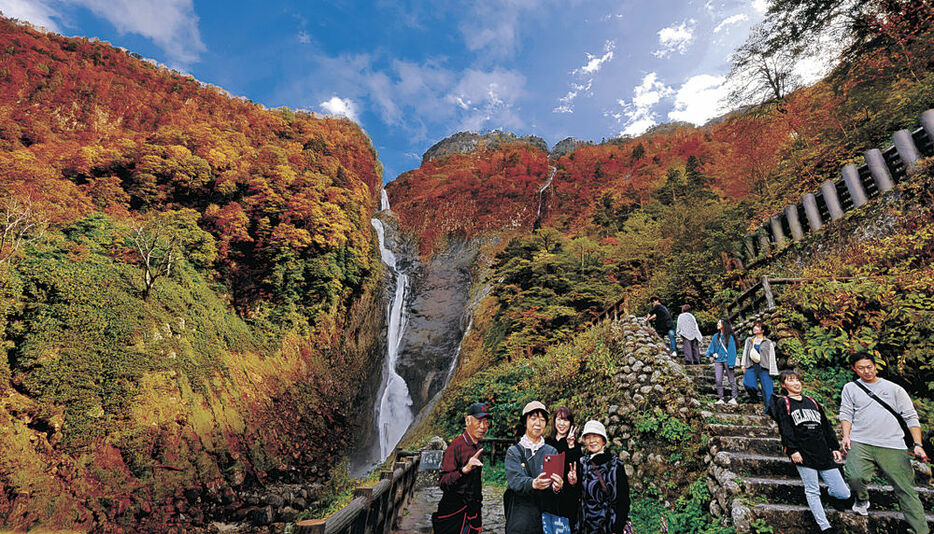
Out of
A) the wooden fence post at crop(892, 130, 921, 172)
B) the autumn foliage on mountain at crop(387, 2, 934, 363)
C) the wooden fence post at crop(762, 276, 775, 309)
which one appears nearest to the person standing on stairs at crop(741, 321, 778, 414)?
the wooden fence post at crop(762, 276, 775, 309)

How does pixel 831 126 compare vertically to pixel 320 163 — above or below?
below

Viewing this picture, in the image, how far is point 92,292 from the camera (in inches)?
Answer: 394

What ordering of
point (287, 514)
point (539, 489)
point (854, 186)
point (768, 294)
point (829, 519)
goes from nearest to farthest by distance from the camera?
point (539, 489)
point (829, 519)
point (768, 294)
point (854, 186)
point (287, 514)

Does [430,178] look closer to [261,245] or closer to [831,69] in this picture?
[261,245]

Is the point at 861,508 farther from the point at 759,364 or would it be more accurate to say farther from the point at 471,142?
the point at 471,142

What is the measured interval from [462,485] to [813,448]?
11.4ft

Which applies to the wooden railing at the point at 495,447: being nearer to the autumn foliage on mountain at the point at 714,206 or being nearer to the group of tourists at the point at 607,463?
the autumn foliage on mountain at the point at 714,206

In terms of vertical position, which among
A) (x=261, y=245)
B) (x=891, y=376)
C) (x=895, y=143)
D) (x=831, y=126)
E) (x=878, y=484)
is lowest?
(x=878, y=484)

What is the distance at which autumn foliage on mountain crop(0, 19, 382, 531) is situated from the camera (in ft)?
26.8

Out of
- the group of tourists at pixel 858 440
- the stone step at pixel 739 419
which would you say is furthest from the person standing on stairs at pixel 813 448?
the stone step at pixel 739 419

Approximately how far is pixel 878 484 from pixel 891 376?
186 cm

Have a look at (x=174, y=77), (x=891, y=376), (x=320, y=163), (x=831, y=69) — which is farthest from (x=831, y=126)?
(x=174, y=77)

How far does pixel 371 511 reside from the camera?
164 inches

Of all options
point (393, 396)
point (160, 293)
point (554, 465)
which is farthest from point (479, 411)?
point (393, 396)
